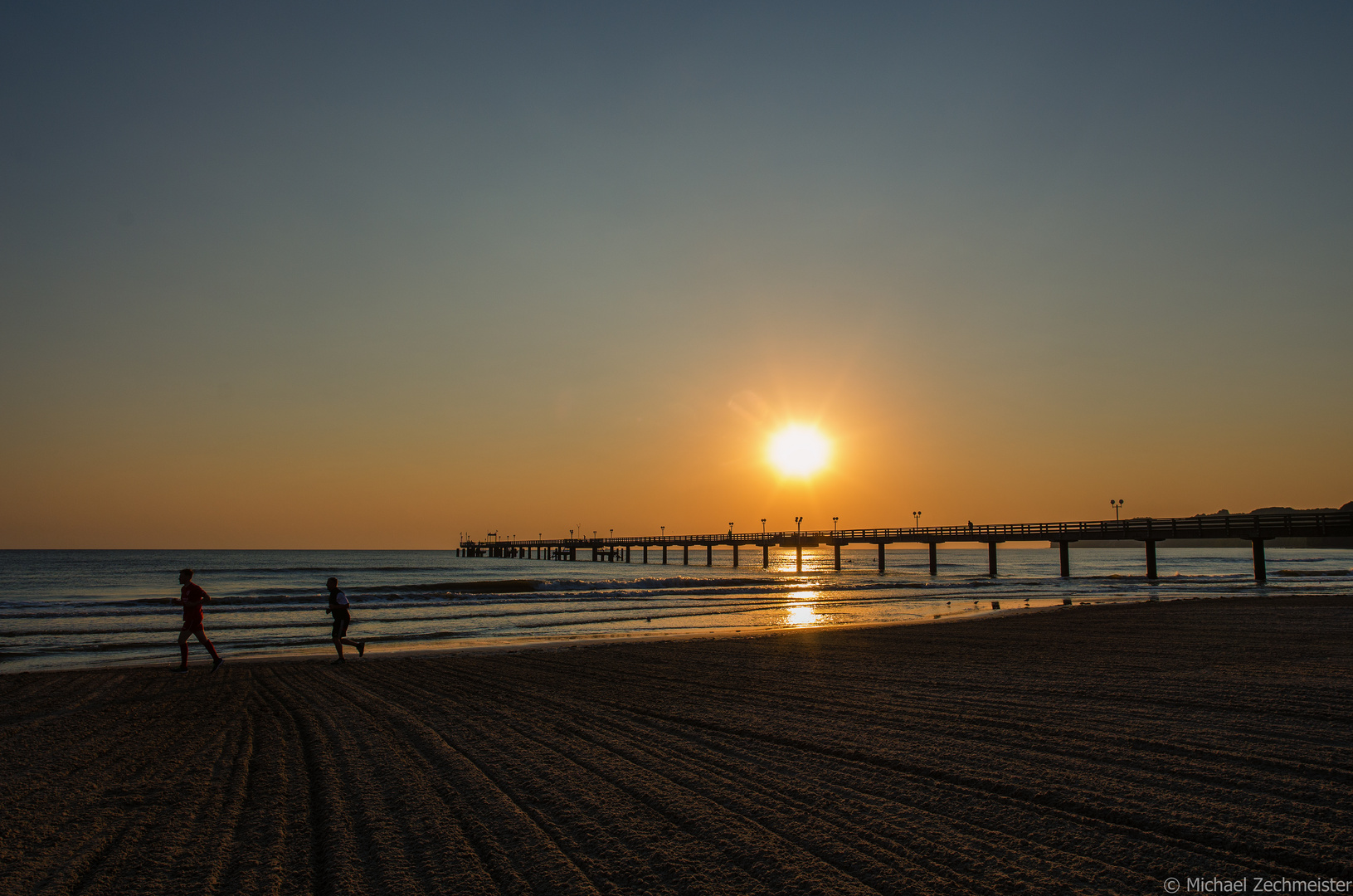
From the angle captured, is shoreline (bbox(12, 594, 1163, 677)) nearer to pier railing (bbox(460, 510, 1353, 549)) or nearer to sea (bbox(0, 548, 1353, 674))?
sea (bbox(0, 548, 1353, 674))

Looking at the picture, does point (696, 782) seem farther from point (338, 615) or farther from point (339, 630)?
point (338, 615)

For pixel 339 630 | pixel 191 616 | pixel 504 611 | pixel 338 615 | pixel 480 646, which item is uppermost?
pixel 191 616

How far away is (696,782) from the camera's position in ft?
17.3

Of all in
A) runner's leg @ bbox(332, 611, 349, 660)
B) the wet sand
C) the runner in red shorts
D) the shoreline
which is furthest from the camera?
the shoreline

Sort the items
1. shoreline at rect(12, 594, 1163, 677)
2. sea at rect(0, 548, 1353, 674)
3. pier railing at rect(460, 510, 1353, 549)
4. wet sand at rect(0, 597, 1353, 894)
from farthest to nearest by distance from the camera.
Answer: pier railing at rect(460, 510, 1353, 549)
sea at rect(0, 548, 1353, 674)
shoreline at rect(12, 594, 1163, 677)
wet sand at rect(0, 597, 1353, 894)

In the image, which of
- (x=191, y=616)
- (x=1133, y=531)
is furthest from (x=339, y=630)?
(x=1133, y=531)

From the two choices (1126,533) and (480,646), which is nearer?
(480,646)

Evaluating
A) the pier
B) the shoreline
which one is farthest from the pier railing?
the shoreline

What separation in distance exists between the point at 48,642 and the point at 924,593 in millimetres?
35004

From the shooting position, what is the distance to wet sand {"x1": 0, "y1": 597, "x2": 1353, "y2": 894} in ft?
12.3

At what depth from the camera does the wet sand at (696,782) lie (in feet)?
12.3

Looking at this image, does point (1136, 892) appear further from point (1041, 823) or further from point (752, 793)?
point (752, 793)

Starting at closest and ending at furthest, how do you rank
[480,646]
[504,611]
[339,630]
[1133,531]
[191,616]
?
[191,616] → [339,630] → [480,646] → [504,611] → [1133,531]

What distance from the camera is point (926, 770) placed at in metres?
5.33
